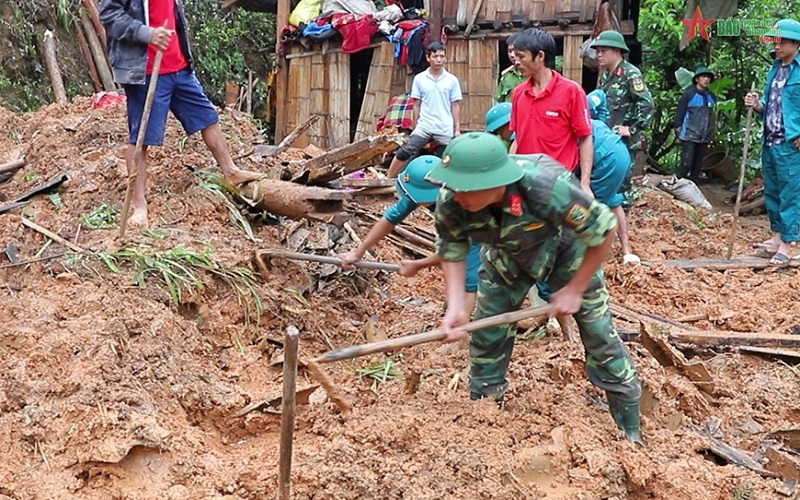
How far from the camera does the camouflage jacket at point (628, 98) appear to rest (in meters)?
6.88

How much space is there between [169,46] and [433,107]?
386 centimetres

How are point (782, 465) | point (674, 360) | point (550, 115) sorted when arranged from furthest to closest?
point (550, 115), point (674, 360), point (782, 465)

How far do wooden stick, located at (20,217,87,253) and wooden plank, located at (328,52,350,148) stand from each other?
7.77 m

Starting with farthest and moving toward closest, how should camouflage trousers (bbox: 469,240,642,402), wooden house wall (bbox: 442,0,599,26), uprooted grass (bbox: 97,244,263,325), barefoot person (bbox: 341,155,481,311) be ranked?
wooden house wall (bbox: 442,0,599,26), uprooted grass (bbox: 97,244,263,325), barefoot person (bbox: 341,155,481,311), camouflage trousers (bbox: 469,240,642,402)

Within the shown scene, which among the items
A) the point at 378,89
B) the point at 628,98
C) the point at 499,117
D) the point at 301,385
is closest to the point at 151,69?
the point at 499,117

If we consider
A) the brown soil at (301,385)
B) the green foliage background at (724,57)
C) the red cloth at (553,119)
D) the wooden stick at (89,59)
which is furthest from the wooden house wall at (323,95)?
the red cloth at (553,119)

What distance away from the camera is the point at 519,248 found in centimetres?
346

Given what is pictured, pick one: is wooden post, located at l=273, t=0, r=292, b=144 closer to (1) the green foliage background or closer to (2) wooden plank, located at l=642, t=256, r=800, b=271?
(1) the green foliage background

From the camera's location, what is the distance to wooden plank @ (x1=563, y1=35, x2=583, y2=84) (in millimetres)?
10383

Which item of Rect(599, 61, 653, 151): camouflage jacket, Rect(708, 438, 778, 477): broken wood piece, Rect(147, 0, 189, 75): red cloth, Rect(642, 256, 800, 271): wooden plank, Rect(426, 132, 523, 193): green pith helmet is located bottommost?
Rect(642, 256, 800, 271): wooden plank

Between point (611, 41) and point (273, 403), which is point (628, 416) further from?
point (611, 41)

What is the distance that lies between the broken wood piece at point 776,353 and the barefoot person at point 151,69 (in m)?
3.99

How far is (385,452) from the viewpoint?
3537 millimetres

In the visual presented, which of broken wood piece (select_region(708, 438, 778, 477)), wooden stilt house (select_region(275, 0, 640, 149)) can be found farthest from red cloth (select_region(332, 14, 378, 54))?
broken wood piece (select_region(708, 438, 778, 477))
